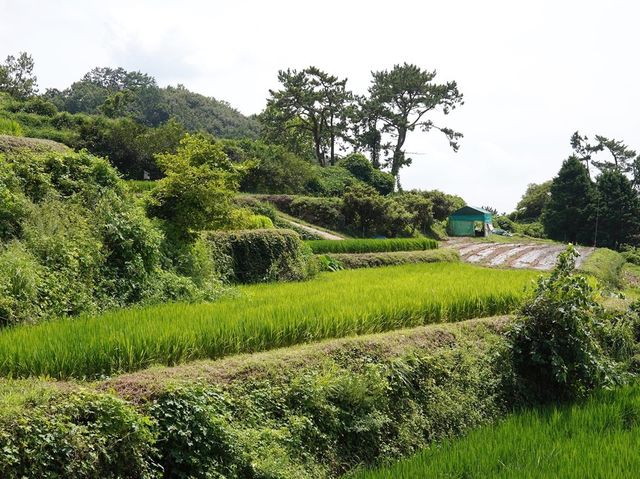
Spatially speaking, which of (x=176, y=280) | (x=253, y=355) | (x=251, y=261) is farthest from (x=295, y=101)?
(x=253, y=355)

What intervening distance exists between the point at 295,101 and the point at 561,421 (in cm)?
3593

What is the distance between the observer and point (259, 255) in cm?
1043

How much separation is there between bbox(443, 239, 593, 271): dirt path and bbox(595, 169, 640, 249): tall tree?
12.9 meters

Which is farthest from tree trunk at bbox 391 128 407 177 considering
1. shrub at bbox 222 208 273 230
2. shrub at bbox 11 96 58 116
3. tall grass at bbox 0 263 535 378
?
tall grass at bbox 0 263 535 378

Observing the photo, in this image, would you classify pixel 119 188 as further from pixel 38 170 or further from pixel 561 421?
pixel 561 421

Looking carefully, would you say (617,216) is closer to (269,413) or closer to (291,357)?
(291,357)

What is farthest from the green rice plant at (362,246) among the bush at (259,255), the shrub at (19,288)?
the shrub at (19,288)

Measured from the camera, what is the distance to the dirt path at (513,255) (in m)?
20.4

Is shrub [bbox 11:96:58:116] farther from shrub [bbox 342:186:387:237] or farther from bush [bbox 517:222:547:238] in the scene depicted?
bush [bbox 517:222:547:238]

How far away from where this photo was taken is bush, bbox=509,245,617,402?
6.24 meters

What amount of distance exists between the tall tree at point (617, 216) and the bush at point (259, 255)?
3267 cm

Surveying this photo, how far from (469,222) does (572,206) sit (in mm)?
7610

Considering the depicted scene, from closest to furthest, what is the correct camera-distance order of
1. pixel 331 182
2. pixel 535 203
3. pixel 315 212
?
pixel 315 212, pixel 331 182, pixel 535 203

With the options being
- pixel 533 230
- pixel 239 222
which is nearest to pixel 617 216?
pixel 533 230
